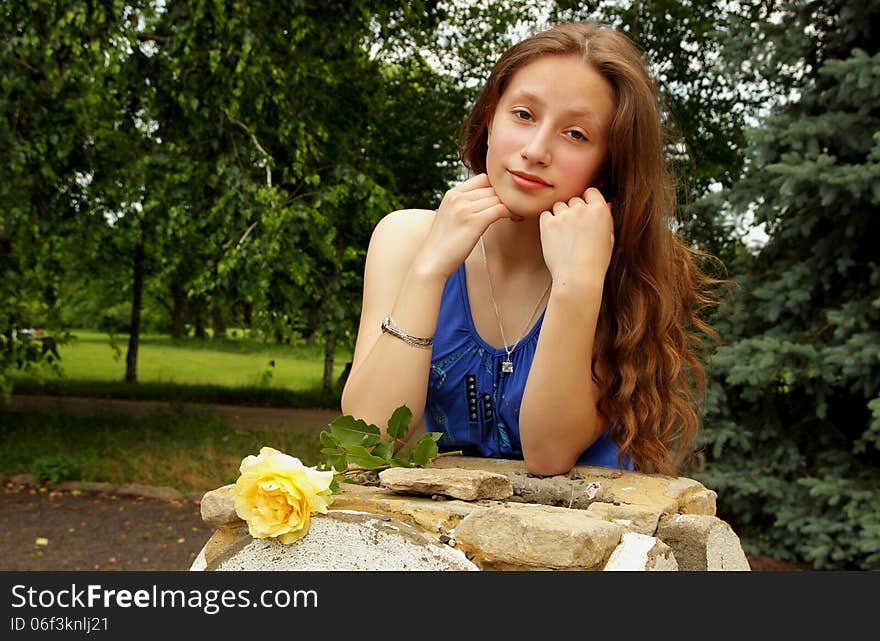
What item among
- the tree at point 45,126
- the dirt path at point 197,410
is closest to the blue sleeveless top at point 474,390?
the tree at point 45,126

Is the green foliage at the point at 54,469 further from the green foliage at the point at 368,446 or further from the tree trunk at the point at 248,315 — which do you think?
the green foliage at the point at 368,446

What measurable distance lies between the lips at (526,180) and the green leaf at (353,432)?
1.93 ft

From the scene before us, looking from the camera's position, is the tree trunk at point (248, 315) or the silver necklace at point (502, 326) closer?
the silver necklace at point (502, 326)

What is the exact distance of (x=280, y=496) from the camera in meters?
1.32

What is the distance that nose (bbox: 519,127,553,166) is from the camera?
1755mm

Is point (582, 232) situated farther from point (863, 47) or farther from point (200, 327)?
point (200, 327)

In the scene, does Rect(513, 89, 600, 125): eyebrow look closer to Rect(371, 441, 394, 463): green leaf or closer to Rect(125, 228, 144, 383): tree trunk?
Rect(371, 441, 394, 463): green leaf

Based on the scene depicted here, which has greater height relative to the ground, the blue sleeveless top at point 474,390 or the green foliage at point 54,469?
the blue sleeveless top at point 474,390

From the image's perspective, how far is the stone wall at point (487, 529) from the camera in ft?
4.28

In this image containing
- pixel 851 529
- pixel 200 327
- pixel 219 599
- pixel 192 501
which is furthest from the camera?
pixel 200 327

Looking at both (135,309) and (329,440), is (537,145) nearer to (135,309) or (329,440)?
(329,440)

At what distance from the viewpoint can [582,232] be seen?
1.78 meters

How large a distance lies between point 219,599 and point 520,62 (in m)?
1.24

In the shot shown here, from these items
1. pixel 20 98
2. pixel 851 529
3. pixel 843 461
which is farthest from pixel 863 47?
pixel 20 98
